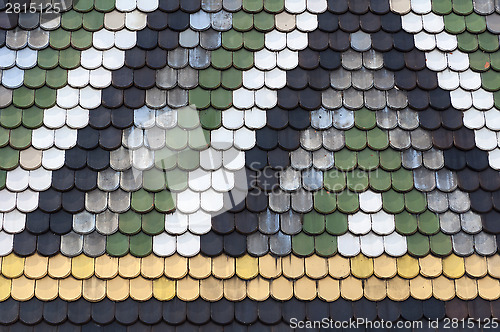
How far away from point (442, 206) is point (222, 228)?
1.48 metres

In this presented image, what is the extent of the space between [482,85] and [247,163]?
1.80 meters

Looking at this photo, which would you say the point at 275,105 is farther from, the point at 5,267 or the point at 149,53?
the point at 5,267

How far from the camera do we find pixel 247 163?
477 centimetres

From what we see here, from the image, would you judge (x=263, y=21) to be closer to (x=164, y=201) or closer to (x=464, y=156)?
(x=164, y=201)

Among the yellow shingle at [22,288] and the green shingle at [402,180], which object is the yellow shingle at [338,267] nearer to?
the green shingle at [402,180]

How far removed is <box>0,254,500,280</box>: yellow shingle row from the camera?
4.52m

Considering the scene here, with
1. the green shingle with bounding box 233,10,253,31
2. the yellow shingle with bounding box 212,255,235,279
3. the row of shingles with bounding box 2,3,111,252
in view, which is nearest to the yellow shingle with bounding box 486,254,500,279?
the yellow shingle with bounding box 212,255,235,279

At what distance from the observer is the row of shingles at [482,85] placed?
15.4 ft

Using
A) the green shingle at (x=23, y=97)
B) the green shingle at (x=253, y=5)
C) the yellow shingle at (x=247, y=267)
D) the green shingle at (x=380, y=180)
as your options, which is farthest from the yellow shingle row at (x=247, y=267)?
the green shingle at (x=253, y=5)

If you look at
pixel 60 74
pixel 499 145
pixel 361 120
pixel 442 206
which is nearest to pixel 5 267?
pixel 60 74

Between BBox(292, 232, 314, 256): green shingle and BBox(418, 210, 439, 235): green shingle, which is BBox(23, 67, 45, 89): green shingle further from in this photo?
BBox(418, 210, 439, 235): green shingle

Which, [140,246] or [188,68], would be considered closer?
[140,246]

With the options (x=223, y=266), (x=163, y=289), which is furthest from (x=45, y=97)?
(x=223, y=266)

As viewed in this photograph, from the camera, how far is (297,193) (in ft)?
15.4
